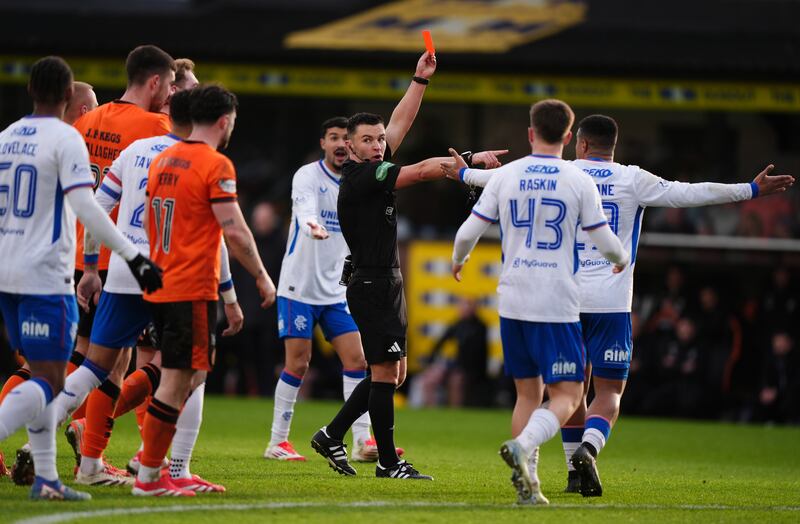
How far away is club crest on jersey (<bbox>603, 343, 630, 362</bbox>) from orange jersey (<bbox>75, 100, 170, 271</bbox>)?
10.2 ft

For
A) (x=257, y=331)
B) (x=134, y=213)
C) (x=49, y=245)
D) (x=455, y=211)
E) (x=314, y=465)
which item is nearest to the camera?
(x=49, y=245)

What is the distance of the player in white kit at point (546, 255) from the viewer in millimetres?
7949

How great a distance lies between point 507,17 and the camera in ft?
71.6

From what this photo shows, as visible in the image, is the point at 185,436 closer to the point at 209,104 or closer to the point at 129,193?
the point at 129,193

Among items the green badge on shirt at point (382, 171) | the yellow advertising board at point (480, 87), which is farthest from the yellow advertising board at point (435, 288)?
the green badge on shirt at point (382, 171)

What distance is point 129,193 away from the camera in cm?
844

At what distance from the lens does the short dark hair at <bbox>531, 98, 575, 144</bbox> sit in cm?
808

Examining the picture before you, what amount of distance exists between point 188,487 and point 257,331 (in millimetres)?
11672

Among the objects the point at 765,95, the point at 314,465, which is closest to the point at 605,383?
the point at 314,465

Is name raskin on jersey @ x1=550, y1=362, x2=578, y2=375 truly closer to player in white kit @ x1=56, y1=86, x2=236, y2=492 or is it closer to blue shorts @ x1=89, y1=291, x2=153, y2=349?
player in white kit @ x1=56, y1=86, x2=236, y2=492

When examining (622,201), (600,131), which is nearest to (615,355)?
(622,201)

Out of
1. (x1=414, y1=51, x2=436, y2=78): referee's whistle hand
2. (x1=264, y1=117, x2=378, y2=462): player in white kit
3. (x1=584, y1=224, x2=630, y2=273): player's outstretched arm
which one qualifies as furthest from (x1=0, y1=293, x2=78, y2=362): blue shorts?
(x1=264, y1=117, x2=378, y2=462): player in white kit

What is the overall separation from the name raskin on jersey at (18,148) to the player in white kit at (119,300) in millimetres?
928

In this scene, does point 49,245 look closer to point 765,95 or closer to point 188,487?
point 188,487
